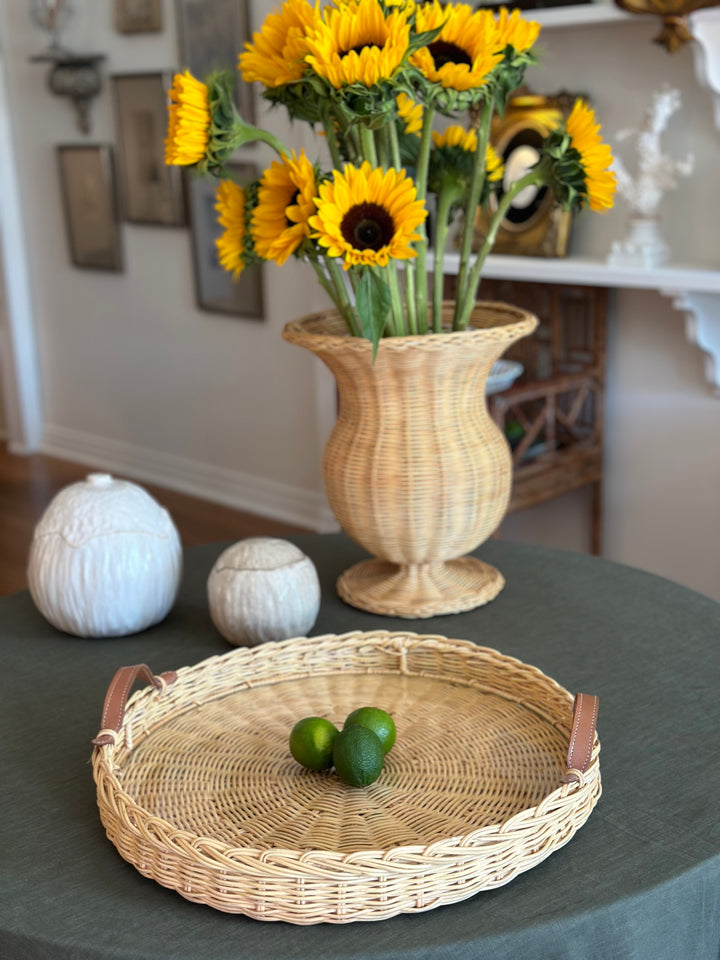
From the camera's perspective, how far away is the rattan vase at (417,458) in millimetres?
1218

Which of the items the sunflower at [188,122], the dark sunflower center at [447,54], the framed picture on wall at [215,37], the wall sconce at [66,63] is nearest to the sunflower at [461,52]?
the dark sunflower center at [447,54]

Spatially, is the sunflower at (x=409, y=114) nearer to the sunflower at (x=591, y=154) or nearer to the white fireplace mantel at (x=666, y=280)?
the sunflower at (x=591, y=154)

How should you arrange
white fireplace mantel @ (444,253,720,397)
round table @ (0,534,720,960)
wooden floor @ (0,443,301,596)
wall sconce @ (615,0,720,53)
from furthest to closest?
wooden floor @ (0,443,301,596) → white fireplace mantel @ (444,253,720,397) → wall sconce @ (615,0,720,53) → round table @ (0,534,720,960)

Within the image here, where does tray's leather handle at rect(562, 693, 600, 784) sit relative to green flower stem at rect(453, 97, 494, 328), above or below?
below

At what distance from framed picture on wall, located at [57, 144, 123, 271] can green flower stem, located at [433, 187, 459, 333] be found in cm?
296

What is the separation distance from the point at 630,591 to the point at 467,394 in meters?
0.34

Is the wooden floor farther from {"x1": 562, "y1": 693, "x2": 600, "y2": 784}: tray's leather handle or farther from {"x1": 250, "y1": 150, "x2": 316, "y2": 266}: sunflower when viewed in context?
{"x1": 562, "y1": 693, "x2": 600, "y2": 784}: tray's leather handle

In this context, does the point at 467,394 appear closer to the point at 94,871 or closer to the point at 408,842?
the point at 408,842

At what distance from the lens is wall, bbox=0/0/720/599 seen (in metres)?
2.53

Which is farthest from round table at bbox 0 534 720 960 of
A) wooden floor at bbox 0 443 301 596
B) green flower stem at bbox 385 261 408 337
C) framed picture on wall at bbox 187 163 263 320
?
framed picture on wall at bbox 187 163 263 320

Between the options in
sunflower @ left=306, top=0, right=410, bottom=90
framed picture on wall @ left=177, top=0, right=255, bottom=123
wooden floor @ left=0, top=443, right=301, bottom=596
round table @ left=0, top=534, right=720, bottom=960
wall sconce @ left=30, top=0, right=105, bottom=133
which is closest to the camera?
round table @ left=0, top=534, right=720, bottom=960

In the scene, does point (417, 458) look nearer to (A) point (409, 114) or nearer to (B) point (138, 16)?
(A) point (409, 114)

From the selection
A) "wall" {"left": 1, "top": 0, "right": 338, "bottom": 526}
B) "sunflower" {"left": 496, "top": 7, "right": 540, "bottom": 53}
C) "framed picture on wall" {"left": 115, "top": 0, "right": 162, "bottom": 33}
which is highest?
"framed picture on wall" {"left": 115, "top": 0, "right": 162, "bottom": 33}

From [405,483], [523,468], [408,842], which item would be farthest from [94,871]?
[523,468]
